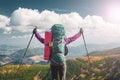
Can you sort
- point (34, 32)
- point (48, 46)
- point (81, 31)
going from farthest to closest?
1. point (81, 31)
2. point (34, 32)
3. point (48, 46)

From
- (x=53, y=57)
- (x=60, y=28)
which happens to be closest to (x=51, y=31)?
(x=60, y=28)

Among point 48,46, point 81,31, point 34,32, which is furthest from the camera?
point 81,31

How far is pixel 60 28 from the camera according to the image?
615 inches

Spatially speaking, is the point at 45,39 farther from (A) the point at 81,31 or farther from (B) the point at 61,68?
(A) the point at 81,31

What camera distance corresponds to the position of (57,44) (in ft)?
50.9

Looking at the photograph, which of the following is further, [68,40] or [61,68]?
[68,40]

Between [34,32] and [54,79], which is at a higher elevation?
[34,32]

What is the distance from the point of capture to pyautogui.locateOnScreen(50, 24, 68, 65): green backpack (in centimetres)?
1538

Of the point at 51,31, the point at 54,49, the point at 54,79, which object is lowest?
the point at 54,79

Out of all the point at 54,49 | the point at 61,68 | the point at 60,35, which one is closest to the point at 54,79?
the point at 61,68

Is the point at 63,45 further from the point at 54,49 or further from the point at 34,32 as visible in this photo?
the point at 34,32

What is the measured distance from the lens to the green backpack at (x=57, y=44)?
15383 mm

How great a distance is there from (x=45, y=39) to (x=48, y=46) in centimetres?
57

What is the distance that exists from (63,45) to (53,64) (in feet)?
4.75
